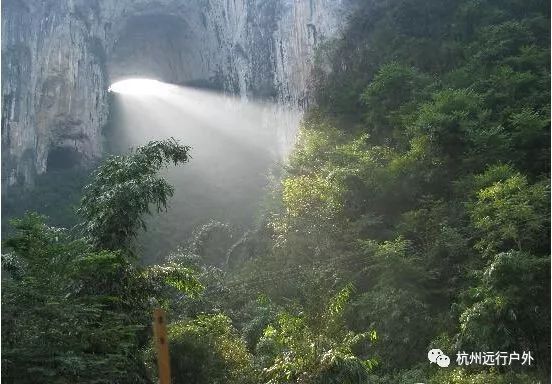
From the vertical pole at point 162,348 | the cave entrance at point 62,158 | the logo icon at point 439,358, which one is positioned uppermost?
the cave entrance at point 62,158

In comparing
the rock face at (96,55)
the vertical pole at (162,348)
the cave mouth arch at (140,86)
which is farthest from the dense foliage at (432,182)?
the cave mouth arch at (140,86)

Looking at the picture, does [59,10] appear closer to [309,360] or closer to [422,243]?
[422,243]

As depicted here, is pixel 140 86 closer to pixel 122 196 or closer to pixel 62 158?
pixel 62 158

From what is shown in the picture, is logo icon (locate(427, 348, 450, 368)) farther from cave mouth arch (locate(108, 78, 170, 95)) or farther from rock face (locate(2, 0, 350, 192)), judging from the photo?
cave mouth arch (locate(108, 78, 170, 95))

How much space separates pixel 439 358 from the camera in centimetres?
991

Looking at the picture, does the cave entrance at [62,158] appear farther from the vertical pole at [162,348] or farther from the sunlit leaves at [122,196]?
the vertical pole at [162,348]

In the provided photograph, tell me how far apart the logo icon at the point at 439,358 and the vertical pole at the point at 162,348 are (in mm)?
7235

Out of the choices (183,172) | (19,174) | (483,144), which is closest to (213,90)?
(183,172)

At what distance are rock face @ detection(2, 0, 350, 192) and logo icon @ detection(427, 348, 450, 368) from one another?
53.1 feet

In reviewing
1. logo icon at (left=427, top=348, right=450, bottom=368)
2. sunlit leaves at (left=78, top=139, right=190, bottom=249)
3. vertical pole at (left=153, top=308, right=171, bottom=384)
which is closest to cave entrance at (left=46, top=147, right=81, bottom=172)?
sunlit leaves at (left=78, top=139, right=190, bottom=249)

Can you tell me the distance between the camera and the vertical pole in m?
Result: 3.65

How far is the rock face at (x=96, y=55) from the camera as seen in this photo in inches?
1020

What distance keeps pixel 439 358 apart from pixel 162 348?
7.39m

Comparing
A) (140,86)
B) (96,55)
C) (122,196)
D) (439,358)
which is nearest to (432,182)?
(439,358)
